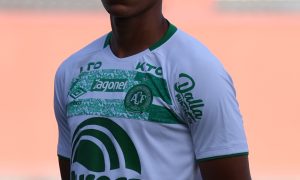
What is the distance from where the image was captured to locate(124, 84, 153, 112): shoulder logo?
9.34 feet

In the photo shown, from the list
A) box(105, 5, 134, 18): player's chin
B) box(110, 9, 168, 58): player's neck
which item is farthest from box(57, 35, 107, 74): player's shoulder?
box(105, 5, 134, 18): player's chin

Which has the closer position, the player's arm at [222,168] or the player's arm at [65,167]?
the player's arm at [222,168]

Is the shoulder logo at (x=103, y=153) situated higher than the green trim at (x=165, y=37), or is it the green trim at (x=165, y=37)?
the green trim at (x=165, y=37)

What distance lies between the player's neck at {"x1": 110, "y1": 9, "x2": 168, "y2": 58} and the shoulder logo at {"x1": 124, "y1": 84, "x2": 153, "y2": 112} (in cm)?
16

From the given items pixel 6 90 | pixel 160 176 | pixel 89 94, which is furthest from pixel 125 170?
pixel 6 90

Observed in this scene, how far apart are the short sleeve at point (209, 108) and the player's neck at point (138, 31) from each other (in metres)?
0.21

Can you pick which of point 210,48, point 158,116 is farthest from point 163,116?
point 210,48

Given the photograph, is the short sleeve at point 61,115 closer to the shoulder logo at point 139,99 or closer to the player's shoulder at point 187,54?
the shoulder logo at point 139,99

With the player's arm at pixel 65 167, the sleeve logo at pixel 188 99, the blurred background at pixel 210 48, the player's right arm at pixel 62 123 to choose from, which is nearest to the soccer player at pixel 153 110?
the sleeve logo at pixel 188 99

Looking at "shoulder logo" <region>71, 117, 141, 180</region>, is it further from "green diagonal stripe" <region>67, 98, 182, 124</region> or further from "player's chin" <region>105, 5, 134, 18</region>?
"player's chin" <region>105, 5, 134, 18</region>

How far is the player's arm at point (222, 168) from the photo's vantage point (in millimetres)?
2805

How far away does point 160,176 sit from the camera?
283 cm

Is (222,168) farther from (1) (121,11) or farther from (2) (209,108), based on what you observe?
(1) (121,11)

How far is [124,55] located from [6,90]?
409 inches
